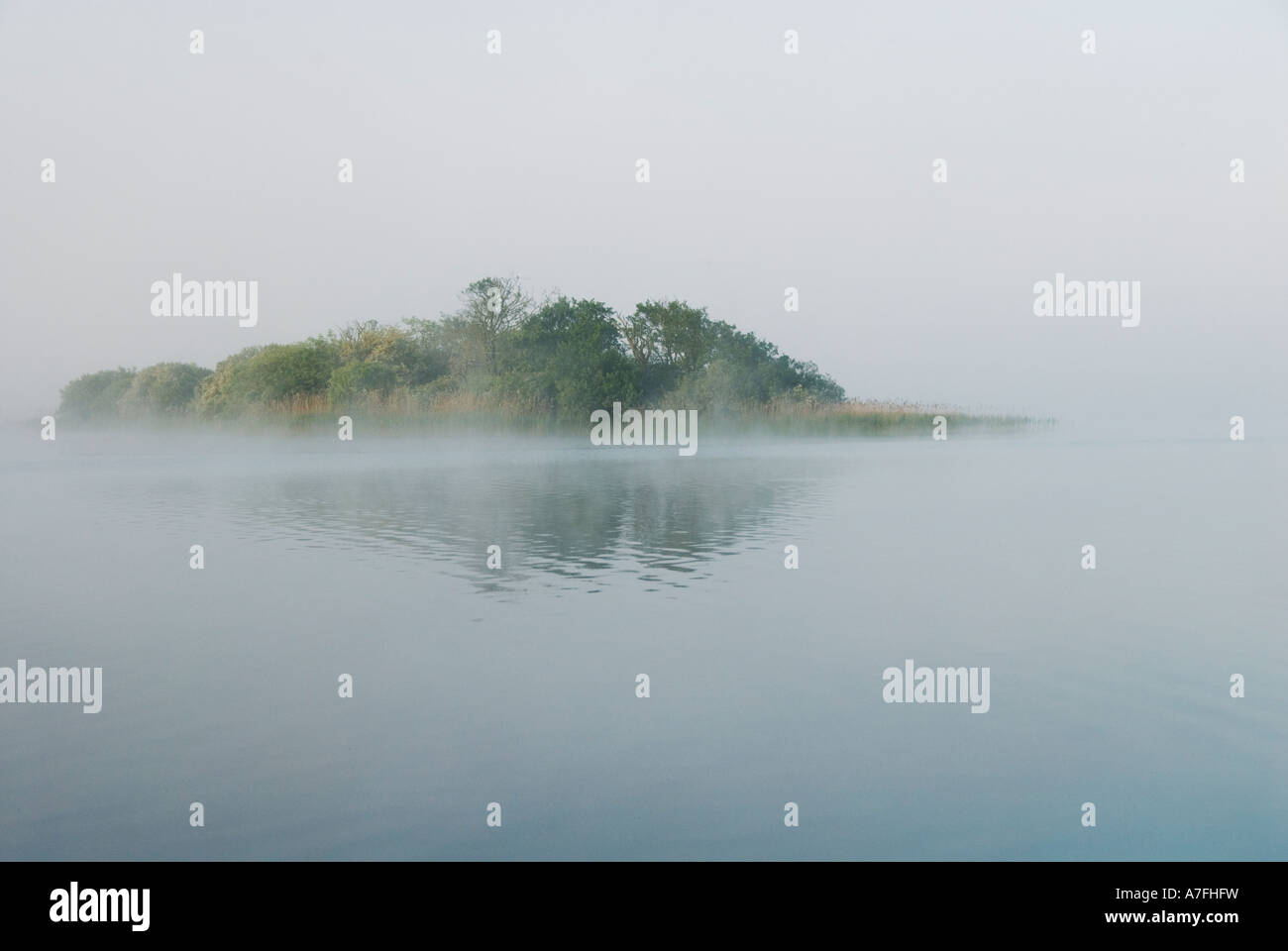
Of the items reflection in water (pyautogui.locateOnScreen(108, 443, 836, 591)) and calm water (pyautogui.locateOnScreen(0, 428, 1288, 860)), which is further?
reflection in water (pyautogui.locateOnScreen(108, 443, 836, 591))

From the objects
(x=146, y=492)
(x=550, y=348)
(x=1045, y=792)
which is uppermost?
(x=550, y=348)

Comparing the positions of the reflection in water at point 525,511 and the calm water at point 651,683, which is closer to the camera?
the calm water at point 651,683

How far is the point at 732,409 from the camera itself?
1292 inches

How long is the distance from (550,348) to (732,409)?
5.54 meters

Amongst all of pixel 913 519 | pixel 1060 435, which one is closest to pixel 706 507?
pixel 913 519

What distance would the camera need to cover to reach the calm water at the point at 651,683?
4535mm

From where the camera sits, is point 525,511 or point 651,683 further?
point 525,511

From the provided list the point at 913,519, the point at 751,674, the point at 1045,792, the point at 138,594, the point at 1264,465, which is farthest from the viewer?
the point at 1264,465

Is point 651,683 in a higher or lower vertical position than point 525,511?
lower

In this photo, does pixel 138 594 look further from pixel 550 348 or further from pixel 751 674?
pixel 550 348

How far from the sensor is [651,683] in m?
6.16

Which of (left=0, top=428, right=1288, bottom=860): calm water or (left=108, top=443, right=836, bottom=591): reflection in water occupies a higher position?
(left=108, top=443, right=836, bottom=591): reflection in water

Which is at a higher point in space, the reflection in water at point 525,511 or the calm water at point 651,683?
the reflection in water at point 525,511

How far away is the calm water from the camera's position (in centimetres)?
454
